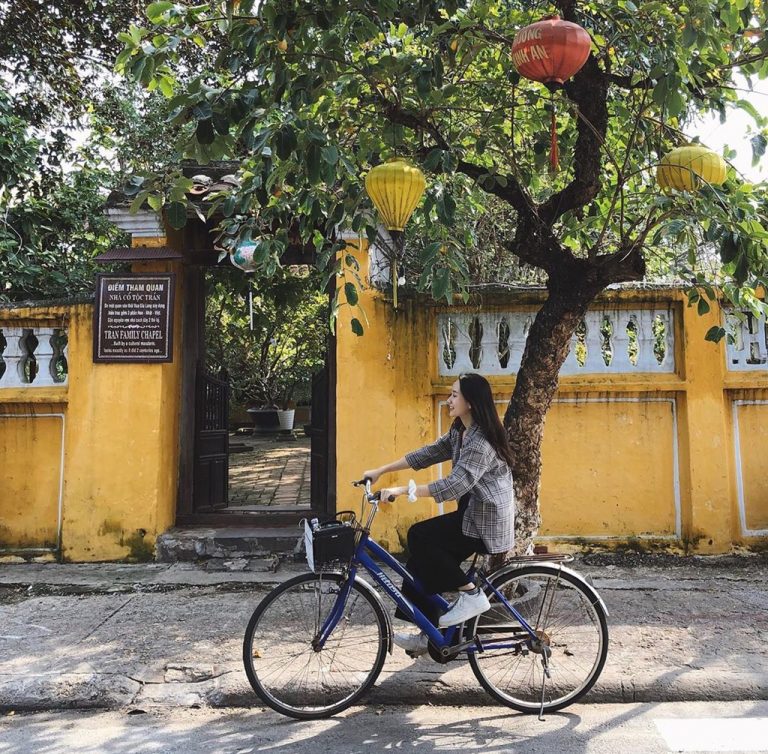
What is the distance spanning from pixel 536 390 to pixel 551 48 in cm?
211

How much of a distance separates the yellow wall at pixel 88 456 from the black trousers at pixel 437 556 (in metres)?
3.33

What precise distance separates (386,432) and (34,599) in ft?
10.0

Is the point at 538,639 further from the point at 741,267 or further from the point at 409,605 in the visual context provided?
the point at 741,267

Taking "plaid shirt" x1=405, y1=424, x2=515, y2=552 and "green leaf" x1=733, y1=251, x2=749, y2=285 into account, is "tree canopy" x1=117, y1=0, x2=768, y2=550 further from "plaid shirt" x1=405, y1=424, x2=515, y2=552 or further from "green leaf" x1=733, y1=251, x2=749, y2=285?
"plaid shirt" x1=405, y1=424, x2=515, y2=552

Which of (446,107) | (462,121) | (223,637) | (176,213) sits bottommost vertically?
(223,637)

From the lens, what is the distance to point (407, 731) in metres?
3.16

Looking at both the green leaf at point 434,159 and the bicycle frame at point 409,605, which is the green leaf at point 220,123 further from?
the bicycle frame at point 409,605

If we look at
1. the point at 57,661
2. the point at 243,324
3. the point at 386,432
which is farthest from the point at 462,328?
the point at 243,324

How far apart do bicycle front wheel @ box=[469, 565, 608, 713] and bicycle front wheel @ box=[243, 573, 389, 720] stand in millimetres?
548

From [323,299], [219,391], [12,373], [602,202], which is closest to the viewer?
[602,202]

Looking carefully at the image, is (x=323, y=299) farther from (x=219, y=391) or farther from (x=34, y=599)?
(x=34, y=599)

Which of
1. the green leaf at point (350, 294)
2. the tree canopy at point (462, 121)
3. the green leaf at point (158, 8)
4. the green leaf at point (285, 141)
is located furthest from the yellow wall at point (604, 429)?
the green leaf at point (158, 8)

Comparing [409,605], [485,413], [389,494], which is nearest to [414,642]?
[409,605]

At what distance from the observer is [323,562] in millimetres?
3211
